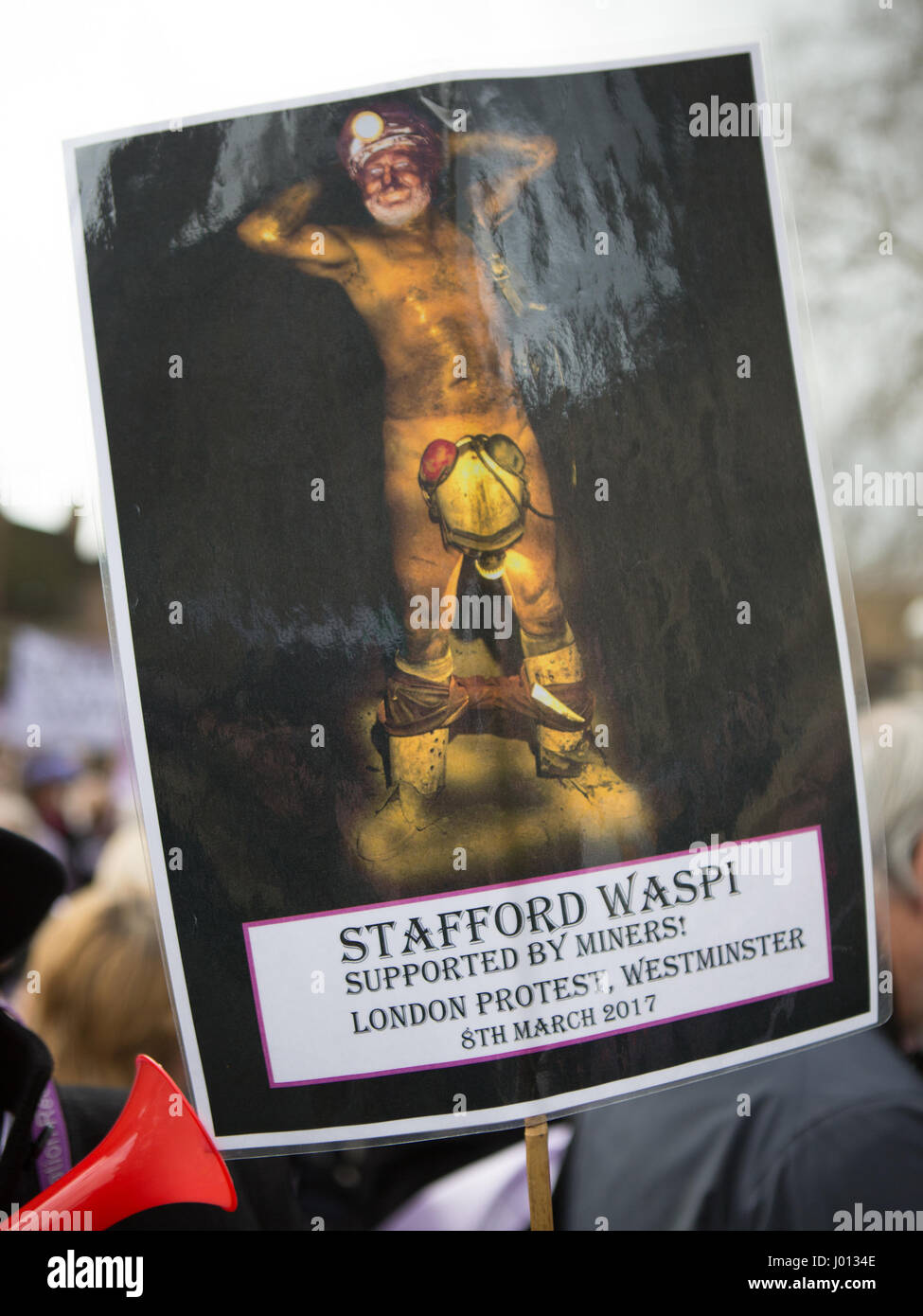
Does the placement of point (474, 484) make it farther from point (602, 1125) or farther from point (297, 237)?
point (602, 1125)

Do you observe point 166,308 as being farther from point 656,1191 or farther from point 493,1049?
point 656,1191

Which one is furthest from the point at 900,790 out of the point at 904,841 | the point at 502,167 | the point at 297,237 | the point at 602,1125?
the point at 297,237

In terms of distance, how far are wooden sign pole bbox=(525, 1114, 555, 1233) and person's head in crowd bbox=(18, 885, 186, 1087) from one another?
0.90 m

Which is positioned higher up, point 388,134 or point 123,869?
point 388,134

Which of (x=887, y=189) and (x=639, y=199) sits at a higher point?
(x=887, y=189)

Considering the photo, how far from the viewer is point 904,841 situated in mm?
1677

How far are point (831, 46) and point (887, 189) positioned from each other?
1.43 ft

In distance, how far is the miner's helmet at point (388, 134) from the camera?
1275mm

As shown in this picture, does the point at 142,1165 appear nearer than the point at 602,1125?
Yes

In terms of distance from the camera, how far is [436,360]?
1290mm

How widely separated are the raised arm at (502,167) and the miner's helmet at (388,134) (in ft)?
0.10

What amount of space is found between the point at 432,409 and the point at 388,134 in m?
0.36
